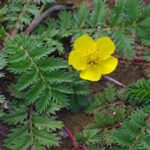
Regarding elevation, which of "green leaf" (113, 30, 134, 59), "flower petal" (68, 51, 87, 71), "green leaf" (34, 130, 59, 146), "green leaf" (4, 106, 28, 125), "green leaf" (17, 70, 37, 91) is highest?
"green leaf" (113, 30, 134, 59)

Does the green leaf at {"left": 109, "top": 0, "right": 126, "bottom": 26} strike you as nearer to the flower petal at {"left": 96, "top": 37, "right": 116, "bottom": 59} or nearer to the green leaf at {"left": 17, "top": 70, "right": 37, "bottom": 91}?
the flower petal at {"left": 96, "top": 37, "right": 116, "bottom": 59}

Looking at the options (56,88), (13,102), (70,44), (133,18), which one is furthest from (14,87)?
(133,18)

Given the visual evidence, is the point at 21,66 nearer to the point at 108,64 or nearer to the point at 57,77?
the point at 57,77

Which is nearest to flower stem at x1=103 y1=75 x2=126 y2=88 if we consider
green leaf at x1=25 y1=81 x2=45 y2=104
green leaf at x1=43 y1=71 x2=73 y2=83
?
green leaf at x1=43 y1=71 x2=73 y2=83

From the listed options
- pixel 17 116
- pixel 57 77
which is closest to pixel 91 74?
pixel 57 77

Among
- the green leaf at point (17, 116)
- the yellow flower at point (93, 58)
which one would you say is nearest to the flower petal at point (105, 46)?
the yellow flower at point (93, 58)

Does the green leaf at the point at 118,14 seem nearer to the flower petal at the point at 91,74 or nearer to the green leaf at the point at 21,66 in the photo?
the flower petal at the point at 91,74
